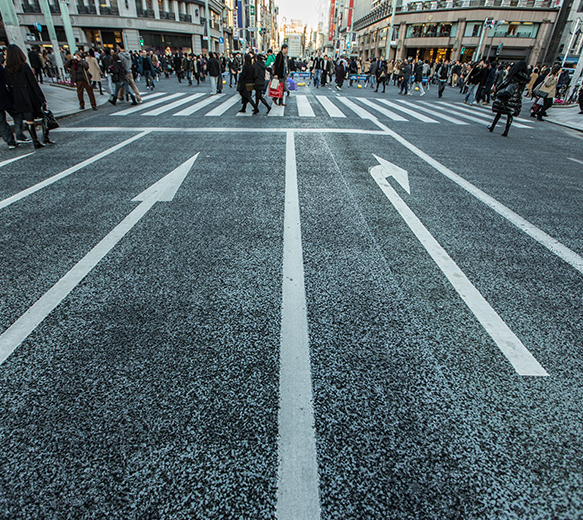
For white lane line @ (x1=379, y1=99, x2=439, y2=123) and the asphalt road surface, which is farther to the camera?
white lane line @ (x1=379, y1=99, x2=439, y2=123)

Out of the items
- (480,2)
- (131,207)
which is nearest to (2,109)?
(131,207)

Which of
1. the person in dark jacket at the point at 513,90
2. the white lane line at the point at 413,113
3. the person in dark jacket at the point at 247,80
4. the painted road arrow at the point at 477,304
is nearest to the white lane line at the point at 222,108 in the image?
the person in dark jacket at the point at 247,80

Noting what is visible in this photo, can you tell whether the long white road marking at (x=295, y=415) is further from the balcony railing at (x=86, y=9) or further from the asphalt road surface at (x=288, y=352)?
the balcony railing at (x=86, y=9)

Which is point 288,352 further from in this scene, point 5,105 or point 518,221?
point 5,105

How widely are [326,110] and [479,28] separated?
48291 mm

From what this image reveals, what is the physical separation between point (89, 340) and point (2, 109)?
7.57 m

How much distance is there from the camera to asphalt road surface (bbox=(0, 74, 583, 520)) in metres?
1.60

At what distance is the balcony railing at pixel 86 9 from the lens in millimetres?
45812

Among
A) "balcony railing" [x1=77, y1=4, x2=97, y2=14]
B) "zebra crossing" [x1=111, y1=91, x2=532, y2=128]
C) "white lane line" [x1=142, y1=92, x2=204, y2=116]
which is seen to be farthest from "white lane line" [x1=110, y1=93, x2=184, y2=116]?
"balcony railing" [x1=77, y1=4, x2=97, y2=14]

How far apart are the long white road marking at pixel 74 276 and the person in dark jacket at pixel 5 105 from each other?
15.1 feet

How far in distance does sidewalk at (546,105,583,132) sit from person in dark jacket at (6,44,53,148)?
16.4 meters

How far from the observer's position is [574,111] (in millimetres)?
15844

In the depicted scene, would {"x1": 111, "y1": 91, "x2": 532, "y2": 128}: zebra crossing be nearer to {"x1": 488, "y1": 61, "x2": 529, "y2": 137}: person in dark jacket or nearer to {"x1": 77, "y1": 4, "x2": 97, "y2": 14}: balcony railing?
{"x1": 488, "y1": 61, "x2": 529, "y2": 137}: person in dark jacket

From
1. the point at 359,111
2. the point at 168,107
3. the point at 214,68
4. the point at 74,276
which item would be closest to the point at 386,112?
the point at 359,111
